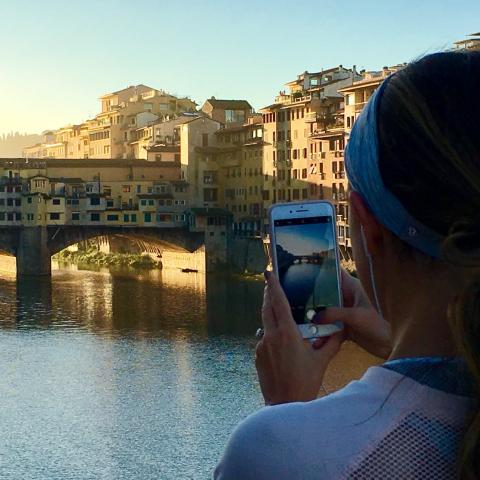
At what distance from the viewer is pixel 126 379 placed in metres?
15.3

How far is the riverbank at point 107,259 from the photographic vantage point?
38.0 meters

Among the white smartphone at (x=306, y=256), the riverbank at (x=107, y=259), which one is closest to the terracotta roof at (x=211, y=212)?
the riverbank at (x=107, y=259)

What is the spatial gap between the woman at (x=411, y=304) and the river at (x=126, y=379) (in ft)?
30.4

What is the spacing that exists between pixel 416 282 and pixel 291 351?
196mm

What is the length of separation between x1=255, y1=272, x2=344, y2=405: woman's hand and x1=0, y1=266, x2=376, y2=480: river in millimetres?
9069

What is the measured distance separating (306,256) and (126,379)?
46.3ft

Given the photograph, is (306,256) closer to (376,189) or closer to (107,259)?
(376,189)

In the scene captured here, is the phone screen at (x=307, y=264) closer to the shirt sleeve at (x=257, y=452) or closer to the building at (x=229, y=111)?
the shirt sleeve at (x=257, y=452)

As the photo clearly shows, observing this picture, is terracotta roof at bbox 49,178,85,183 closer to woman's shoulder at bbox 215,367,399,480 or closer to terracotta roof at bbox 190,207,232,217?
terracotta roof at bbox 190,207,232,217

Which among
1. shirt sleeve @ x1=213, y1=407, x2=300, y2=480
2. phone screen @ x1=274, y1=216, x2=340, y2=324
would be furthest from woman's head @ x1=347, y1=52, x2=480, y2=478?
phone screen @ x1=274, y1=216, x2=340, y2=324

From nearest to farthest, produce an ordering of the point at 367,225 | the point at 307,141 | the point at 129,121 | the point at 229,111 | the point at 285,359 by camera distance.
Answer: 1. the point at 367,225
2. the point at 285,359
3. the point at 307,141
4. the point at 229,111
5. the point at 129,121

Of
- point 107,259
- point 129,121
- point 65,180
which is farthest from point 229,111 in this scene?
point 129,121

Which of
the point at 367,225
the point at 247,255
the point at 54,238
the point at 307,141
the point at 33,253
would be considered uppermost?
the point at 307,141

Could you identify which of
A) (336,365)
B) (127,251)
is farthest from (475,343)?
(127,251)
